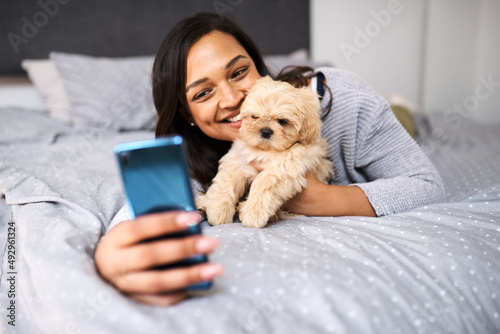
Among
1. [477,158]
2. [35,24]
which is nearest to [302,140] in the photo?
[477,158]

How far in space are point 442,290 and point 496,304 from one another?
15 centimetres

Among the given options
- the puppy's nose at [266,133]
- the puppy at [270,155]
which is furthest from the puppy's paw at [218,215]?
the puppy's nose at [266,133]

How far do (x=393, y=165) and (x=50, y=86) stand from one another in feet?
7.14

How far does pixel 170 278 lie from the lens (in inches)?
24.0

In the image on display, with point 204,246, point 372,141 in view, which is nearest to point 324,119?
point 372,141

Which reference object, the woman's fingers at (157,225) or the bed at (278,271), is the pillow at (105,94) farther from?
the woman's fingers at (157,225)

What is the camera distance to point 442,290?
2.40 feet

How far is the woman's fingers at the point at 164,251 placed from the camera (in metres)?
0.61

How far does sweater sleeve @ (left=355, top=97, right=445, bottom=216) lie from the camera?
45.7 inches

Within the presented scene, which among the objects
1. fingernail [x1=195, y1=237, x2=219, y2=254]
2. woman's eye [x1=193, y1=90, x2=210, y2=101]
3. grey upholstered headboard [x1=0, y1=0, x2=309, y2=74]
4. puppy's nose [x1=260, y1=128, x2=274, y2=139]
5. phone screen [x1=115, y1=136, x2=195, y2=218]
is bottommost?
fingernail [x1=195, y1=237, x2=219, y2=254]

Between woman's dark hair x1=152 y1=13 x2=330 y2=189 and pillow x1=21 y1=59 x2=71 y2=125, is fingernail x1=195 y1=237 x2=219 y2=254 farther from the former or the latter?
pillow x1=21 y1=59 x2=71 y2=125

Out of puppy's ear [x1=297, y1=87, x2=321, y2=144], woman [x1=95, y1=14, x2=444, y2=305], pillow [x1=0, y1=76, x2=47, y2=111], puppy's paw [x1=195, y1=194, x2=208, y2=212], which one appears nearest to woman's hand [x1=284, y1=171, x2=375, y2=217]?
woman [x1=95, y1=14, x2=444, y2=305]

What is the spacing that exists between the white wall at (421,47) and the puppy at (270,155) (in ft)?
8.04

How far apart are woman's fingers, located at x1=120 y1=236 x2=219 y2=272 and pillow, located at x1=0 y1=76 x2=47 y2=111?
238 cm
